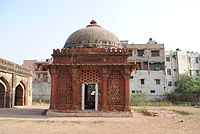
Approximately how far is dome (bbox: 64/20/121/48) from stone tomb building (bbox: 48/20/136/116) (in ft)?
3.84

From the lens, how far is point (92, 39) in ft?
45.4

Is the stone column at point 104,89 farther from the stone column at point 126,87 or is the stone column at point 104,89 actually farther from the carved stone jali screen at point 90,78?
the stone column at point 126,87

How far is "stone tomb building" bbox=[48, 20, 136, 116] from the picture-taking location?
477 inches

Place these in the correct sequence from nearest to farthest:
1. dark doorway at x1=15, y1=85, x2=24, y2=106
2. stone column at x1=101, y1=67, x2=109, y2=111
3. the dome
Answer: stone column at x1=101, y1=67, x2=109, y2=111, the dome, dark doorway at x1=15, y1=85, x2=24, y2=106

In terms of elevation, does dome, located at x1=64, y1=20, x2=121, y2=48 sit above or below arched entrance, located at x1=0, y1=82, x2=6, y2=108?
above

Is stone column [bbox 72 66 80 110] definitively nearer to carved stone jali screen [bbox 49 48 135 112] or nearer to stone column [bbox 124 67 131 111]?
carved stone jali screen [bbox 49 48 135 112]

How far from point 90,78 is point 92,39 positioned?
127 inches

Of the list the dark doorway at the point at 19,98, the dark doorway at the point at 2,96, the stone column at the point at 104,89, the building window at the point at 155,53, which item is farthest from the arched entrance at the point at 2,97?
the building window at the point at 155,53

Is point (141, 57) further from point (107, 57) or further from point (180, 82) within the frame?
point (107, 57)

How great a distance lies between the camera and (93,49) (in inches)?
493

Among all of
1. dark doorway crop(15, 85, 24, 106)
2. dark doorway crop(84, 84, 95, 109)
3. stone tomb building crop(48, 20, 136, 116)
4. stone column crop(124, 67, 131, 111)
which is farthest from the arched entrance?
stone column crop(124, 67, 131, 111)

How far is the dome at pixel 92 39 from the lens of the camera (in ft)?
45.1

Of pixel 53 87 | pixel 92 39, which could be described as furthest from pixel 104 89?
pixel 92 39

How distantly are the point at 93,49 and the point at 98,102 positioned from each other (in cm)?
370
